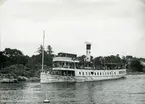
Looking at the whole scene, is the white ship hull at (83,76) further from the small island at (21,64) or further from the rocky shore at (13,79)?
the rocky shore at (13,79)

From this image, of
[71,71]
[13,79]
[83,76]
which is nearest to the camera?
[71,71]

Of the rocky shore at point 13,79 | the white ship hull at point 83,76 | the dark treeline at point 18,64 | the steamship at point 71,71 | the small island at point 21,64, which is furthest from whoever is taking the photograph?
the dark treeline at point 18,64

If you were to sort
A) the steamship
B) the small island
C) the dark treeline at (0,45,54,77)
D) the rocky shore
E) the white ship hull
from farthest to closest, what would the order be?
the dark treeline at (0,45,54,77) < the small island < the rocky shore < the steamship < the white ship hull

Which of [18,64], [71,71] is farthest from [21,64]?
[71,71]

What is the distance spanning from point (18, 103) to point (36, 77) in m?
17.6

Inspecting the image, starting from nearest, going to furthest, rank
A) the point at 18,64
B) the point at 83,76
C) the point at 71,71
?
the point at 71,71 → the point at 83,76 → the point at 18,64

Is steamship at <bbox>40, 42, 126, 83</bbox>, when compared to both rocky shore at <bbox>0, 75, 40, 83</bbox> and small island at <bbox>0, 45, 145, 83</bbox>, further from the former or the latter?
rocky shore at <bbox>0, 75, 40, 83</bbox>

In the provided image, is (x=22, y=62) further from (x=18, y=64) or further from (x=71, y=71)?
(x=71, y=71)

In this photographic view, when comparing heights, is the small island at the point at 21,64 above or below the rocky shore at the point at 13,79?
above

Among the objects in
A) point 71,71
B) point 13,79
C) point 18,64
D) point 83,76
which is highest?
point 18,64

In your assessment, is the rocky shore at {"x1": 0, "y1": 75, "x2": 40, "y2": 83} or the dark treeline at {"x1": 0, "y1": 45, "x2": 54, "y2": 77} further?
the dark treeline at {"x1": 0, "y1": 45, "x2": 54, "y2": 77}

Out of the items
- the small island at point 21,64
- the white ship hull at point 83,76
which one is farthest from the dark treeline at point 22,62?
the white ship hull at point 83,76

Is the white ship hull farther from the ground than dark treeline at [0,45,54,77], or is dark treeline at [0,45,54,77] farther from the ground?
dark treeline at [0,45,54,77]

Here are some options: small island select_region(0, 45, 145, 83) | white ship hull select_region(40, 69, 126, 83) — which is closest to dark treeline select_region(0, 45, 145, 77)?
small island select_region(0, 45, 145, 83)
